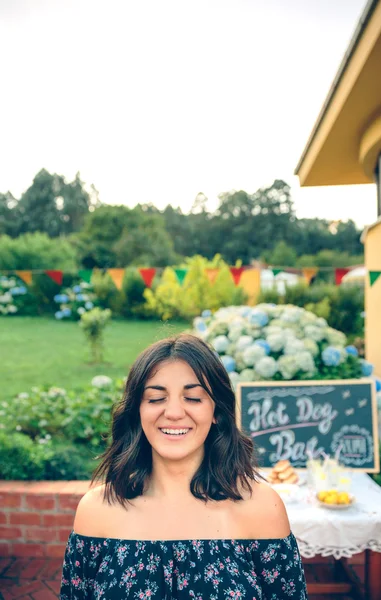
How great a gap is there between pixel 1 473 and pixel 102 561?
8.32ft

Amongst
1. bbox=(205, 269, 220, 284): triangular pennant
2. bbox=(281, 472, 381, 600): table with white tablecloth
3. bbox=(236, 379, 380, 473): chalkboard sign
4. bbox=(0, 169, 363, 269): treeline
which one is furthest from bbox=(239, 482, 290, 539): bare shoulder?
bbox=(0, 169, 363, 269): treeline

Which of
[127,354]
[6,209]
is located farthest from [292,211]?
[127,354]

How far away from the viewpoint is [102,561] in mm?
1285

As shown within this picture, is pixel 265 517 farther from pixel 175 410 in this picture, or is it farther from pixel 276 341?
pixel 276 341

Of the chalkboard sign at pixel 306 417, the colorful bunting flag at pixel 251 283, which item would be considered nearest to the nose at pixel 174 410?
the chalkboard sign at pixel 306 417

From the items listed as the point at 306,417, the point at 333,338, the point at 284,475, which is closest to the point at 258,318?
the point at 333,338

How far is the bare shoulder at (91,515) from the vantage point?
1.32 metres

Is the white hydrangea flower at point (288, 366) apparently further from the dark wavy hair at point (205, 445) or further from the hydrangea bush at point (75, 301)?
the hydrangea bush at point (75, 301)

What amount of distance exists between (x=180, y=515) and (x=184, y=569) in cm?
13

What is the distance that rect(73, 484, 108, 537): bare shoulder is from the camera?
1.32 metres

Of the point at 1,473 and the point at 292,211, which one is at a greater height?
the point at 292,211

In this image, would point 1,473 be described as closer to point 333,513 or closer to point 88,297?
point 333,513

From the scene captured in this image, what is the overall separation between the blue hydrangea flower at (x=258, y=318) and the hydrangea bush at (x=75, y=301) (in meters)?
10.4

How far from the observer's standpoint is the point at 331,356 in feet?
9.93
